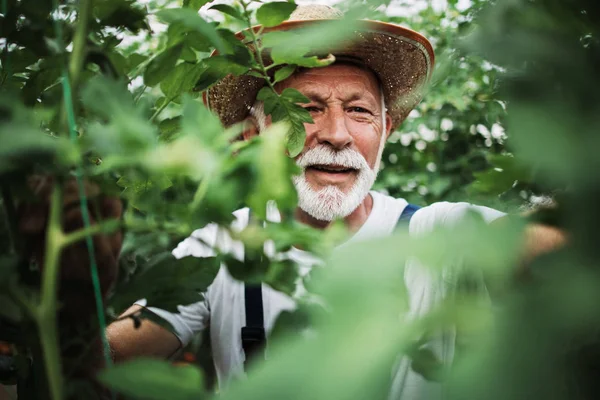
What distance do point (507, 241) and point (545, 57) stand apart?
12 centimetres

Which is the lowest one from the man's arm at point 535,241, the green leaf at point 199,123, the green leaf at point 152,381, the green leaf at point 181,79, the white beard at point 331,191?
the white beard at point 331,191

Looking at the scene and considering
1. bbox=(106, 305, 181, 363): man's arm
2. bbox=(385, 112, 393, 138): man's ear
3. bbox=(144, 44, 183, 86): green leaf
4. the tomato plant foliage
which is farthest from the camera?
bbox=(385, 112, 393, 138): man's ear

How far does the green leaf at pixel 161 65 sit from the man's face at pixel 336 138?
109cm

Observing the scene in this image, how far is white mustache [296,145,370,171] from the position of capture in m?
1.79

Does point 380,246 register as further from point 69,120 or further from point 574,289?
point 69,120

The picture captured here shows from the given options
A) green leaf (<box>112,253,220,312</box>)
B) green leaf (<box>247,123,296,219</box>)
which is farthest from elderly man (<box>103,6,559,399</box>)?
green leaf (<box>247,123,296,219</box>)

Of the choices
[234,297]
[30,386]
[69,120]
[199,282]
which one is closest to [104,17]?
[69,120]

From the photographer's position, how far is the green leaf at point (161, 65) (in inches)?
25.1

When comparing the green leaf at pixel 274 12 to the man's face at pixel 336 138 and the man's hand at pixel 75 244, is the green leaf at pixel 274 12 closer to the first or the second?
the man's hand at pixel 75 244

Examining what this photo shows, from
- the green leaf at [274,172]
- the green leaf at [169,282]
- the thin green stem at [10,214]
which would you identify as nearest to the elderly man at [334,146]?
the green leaf at [169,282]

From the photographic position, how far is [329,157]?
5.90 feet

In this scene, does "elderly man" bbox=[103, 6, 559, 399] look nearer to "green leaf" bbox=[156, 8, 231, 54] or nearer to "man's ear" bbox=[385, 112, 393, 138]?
"man's ear" bbox=[385, 112, 393, 138]

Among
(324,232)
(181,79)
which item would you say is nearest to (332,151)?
(181,79)

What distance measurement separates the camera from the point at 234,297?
161 cm
